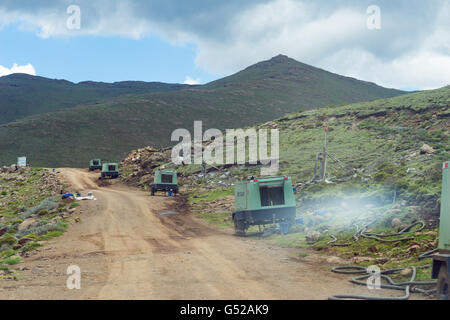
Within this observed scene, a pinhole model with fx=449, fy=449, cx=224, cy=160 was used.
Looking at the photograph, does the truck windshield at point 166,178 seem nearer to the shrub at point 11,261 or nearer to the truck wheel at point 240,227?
the truck wheel at point 240,227

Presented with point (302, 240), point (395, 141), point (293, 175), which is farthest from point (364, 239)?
point (395, 141)

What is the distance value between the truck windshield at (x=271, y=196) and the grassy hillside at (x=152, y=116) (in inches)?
2879

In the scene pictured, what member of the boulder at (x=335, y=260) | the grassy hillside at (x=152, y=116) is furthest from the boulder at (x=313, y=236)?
the grassy hillside at (x=152, y=116)

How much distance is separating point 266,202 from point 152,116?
343ft

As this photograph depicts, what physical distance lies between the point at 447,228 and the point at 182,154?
56.3 meters

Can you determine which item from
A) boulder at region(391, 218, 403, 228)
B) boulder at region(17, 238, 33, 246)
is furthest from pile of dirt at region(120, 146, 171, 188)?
boulder at region(391, 218, 403, 228)

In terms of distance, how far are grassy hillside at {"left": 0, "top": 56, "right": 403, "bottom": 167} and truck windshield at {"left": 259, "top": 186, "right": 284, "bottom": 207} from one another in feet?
240

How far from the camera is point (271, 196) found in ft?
69.0

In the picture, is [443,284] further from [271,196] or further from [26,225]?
[26,225]

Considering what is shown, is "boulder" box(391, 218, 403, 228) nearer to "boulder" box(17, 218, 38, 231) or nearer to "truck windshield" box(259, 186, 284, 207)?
"truck windshield" box(259, 186, 284, 207)

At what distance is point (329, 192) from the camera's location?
26.1 metres

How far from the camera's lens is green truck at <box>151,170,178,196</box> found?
140 ft

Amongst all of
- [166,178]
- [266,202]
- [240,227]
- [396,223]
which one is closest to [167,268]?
[396,223]
